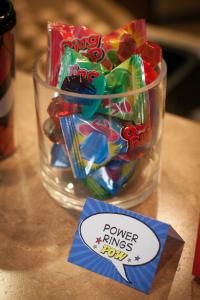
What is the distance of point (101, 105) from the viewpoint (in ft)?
2.01

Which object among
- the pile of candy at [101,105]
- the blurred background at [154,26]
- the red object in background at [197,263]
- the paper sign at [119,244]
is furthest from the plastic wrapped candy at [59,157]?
the blurred background at [154,26]

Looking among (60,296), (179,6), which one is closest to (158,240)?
(60,296)

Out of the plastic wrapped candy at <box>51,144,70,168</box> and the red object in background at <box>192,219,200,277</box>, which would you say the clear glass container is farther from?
the red object in background at <box>192,219,200,277</box>

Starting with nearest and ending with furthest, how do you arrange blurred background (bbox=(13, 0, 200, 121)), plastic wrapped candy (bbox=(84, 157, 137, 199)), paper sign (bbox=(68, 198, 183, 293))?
paper sign (bbox=(68, 198, 183, 293)) → plastic wrapped candy (bbox=(84, 157, 137, 199)) → blurred background (bbox=(13, 0, 200, 121))

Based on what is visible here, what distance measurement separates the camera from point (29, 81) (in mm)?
1037

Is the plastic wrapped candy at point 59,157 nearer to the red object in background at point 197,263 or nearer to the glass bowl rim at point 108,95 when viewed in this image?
the glass bowl rim at point 108,95

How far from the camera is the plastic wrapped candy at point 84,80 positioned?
0.61 meters

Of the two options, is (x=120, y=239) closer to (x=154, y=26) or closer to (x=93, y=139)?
(x=93, y=139)

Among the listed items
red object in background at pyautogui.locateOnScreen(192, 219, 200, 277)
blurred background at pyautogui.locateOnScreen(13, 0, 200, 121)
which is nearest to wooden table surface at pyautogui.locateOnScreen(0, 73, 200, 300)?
red object in background at pyautogui.locateOnScreen(192, 219, 200, 277)

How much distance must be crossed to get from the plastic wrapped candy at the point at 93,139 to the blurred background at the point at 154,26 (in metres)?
0.81

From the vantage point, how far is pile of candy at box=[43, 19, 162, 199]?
614 millimetres

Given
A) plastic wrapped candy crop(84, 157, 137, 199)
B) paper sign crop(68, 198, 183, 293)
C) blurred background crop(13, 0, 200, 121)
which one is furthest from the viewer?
blurred background crop(13, 0, 200, 121)

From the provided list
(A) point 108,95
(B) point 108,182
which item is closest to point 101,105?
(A) point 108,95

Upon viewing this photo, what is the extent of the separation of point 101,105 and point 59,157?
124 millimetres
